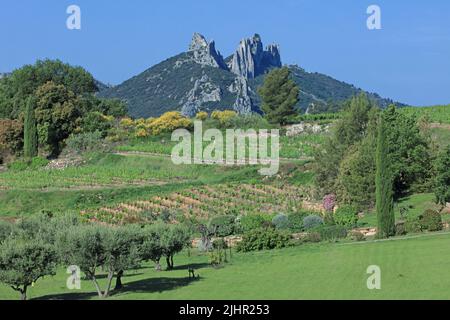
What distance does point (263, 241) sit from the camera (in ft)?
111

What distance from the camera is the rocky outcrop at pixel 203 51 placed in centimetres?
Answer: 15900

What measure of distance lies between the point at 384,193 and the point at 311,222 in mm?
5460

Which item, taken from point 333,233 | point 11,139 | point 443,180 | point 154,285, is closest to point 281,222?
point 333,233

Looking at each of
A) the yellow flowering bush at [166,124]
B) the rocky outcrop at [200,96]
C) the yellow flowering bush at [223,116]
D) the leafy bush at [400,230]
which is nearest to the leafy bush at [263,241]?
the leafy bush at [400,230]

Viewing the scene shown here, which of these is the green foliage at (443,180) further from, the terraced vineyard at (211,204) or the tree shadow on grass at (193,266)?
the tree shadow on grass at (193,266)

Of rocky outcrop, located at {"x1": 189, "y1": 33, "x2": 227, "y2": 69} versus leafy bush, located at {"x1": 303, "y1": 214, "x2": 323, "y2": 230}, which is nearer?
leafy bush, located at {"x1": 303, "y1": 214, "x2": 323, "y2": 230}

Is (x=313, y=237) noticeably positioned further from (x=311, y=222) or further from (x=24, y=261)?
(x=24, y=261)

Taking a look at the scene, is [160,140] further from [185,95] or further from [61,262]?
[185,95]

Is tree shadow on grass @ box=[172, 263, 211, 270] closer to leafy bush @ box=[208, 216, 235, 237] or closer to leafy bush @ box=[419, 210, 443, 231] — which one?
leafy bush @ box=[208, 216, 235, 237]

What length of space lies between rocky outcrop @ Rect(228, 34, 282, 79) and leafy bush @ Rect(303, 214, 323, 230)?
5341 inches

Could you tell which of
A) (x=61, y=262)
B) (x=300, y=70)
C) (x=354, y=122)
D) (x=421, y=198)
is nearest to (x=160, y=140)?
(x=354, y=122)

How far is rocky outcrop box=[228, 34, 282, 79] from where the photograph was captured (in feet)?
583

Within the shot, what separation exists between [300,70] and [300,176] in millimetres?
134932

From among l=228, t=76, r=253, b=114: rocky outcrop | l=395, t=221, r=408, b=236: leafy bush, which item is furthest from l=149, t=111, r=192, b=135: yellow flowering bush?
l=228, t=76, r=253, b=114: rocky outcrop
